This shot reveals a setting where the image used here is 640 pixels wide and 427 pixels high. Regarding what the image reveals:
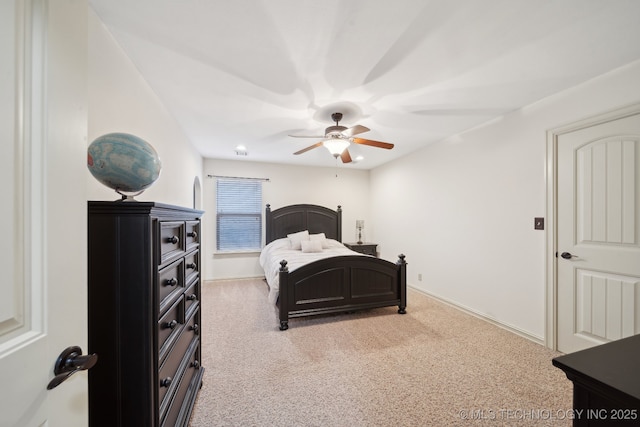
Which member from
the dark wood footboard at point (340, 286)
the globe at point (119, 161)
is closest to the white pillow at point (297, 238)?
the dark wood footboard at point (340, 286)

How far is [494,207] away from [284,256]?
2864mm

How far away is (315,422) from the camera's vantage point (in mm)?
1526

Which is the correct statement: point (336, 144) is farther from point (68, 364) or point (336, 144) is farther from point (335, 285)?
point (68, 364)

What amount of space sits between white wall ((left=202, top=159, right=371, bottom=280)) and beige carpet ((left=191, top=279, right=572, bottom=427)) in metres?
1.85

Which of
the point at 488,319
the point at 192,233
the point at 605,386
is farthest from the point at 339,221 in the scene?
the point at 605,386

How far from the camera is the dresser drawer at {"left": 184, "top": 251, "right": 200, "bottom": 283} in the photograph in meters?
1.46

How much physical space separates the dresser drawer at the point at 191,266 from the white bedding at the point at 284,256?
1336 millimetres

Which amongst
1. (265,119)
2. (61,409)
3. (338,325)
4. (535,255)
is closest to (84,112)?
(61,409)

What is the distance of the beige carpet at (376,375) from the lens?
5.18 feet

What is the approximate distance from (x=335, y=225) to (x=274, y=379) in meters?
3.61

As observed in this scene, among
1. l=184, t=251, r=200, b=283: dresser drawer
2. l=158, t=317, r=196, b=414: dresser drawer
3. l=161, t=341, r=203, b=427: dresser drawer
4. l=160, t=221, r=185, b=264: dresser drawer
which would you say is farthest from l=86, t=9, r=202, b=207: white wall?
l=161, t=341, r=203, b=427: dresser drawer

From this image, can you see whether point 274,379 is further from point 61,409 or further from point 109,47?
point 109,47

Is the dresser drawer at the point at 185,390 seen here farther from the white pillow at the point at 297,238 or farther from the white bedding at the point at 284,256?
the white pillow at the point at 297,238

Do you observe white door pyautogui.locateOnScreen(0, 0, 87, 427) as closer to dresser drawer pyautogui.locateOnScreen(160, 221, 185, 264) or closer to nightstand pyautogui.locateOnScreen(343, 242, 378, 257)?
dresser drawer pyautogui.locateOnScreen(160, 221, 185, 264)
